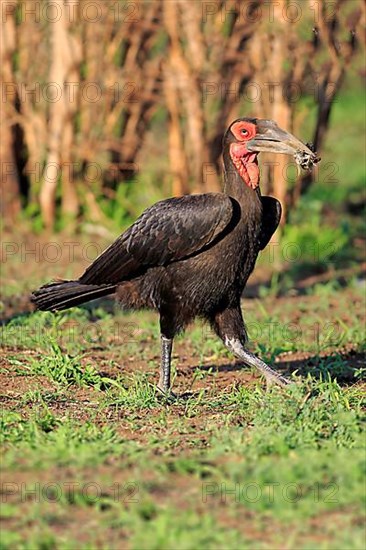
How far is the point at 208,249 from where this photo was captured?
588cm

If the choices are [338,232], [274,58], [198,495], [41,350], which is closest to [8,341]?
[41,350]

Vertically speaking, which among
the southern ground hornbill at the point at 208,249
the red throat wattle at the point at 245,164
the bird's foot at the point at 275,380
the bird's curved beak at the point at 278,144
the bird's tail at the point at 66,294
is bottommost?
the bird's foot at the point at 275,380

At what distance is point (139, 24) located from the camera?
34.4 feet

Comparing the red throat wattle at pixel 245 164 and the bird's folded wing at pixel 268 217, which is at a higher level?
the red throat wattle at pixel 245 164

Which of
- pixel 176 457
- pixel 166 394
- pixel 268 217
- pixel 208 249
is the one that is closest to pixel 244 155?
pixel 268 217

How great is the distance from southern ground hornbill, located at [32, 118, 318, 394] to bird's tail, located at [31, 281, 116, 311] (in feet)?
0.28

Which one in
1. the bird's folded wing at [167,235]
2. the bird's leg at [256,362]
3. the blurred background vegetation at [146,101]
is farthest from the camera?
the blurred background vegetation at [146,101]

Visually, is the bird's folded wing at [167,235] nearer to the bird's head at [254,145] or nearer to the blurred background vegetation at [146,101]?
the bird's head at [254,145]

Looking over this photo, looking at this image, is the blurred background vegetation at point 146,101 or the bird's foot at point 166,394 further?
the blurred background vegetation at point 146,101

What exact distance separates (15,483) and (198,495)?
0.73m

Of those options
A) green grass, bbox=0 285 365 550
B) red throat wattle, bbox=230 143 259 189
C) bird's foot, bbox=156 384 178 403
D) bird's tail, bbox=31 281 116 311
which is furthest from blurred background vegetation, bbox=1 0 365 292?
bird's foot, bbox=156 384 178 403

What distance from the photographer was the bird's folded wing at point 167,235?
5.78 meters

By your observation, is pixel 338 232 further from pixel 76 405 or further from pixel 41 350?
pixel 76 405

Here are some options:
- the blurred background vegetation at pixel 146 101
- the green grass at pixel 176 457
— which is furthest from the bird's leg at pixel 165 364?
the blurred background vegetation at pixel 146 101
